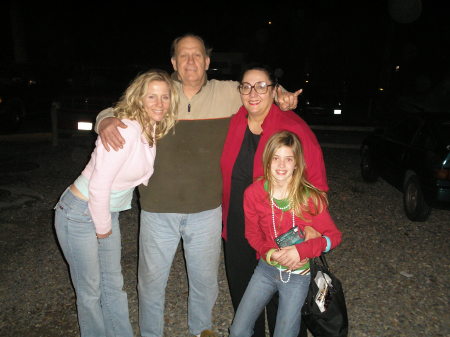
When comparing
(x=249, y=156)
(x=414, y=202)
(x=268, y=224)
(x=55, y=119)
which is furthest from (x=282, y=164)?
(x=55, y=119)

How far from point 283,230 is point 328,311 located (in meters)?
0.55

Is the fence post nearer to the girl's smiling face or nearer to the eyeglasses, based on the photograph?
the eyeglasses

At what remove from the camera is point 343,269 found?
4.38 m

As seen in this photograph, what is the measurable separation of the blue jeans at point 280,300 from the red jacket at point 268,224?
0.15m

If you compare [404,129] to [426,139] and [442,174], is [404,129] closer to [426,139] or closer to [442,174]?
[426,139]

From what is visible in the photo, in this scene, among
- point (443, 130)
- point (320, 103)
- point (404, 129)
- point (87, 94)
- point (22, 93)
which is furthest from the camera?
point (320, 103)

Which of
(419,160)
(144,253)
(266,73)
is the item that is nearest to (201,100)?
(266,73)

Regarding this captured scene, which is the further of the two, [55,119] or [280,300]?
[55,119]

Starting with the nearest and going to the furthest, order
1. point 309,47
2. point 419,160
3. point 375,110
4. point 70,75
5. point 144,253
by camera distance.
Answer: point 144,253, point 419,160, point 70,75, point 375,110, point 309,47

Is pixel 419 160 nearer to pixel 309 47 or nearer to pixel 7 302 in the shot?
pixel 7 302

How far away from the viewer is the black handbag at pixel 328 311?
2275 millimetres

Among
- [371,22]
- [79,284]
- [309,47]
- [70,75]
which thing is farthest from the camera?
[309,47]

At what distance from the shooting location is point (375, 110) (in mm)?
20203

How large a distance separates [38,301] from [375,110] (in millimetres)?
19776
